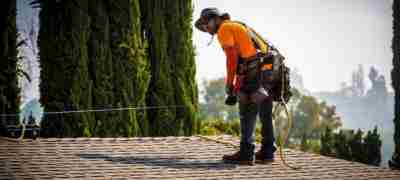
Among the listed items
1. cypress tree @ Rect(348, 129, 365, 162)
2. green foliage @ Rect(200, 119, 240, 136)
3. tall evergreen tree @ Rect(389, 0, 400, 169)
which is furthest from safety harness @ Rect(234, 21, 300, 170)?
cypress tree @ Rect(348, 129, 365, 162)

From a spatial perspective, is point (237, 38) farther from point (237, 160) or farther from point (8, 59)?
point (8, 59)

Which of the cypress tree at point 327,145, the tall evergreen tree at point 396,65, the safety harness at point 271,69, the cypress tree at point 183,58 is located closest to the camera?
the safety harness at point 271,69

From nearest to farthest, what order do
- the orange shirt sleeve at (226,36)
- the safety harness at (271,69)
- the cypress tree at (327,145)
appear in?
the orange shirt sleeve at (226,36) → the safety harness at (271,69) → the cypress tree at (327,145)

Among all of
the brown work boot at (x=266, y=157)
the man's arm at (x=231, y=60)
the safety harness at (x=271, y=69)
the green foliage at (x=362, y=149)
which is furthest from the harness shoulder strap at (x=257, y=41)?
the green foliage at (x=362, y=149)

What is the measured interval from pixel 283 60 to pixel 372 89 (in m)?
155

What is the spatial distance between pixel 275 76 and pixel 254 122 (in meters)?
0.53

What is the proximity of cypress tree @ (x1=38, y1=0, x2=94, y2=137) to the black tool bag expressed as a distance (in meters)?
4.84

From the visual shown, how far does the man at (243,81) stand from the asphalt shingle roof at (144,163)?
0.74ft

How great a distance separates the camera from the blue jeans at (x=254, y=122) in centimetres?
597

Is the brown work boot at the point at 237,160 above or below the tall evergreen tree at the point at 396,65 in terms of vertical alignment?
below

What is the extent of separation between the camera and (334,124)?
53.2 m

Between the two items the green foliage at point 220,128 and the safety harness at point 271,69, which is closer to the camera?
the safety harness at point 271,69

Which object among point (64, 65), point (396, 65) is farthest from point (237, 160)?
point (396, 65)

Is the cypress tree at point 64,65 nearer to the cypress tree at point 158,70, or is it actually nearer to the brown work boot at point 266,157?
the cypress tree at point 158,70
